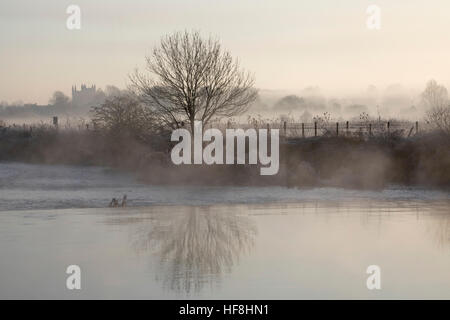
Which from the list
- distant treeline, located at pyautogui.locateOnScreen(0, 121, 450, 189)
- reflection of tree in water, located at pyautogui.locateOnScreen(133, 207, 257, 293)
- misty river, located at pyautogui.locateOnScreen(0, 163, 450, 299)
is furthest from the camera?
distant treeline, located at pyautogui.locateOnScreen(0, 121, 450, 189)

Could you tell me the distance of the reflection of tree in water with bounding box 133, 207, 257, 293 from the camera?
49.2 feet

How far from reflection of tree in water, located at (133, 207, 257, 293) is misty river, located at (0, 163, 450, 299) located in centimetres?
3

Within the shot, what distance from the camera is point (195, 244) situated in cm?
1928

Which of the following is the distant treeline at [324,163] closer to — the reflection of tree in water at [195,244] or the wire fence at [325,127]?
the wire fence at [325,127]

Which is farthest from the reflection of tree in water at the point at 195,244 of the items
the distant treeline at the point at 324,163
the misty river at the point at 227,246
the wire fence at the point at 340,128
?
the wire fence at the point at 340,128

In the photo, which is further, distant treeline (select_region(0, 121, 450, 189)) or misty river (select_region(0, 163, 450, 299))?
distant treeline (select_region(0, 121, 450, 189))

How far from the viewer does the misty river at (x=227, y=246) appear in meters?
14.0

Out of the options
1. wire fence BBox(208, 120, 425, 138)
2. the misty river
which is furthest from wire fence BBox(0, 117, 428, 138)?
the misty river

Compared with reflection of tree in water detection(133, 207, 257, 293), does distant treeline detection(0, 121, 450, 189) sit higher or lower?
higher

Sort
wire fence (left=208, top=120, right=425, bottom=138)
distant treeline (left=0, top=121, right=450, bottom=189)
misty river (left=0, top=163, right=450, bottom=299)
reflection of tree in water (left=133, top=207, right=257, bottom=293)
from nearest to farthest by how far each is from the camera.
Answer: misty river (left=0, top=163, right=450, bottom=299) → reflection of tree in water (left=133, top=207, right=257, bottom=293) → distant treeline (left=0, top=121, right=450, bottom=189) → wire fence (left=208, top=120, right=425, bottom=138)

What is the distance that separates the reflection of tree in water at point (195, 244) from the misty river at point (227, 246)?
0.03 m

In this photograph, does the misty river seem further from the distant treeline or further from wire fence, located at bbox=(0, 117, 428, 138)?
wire fence, located at bbox=(0, 117, 428, 138)
